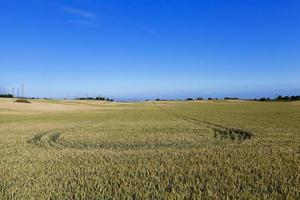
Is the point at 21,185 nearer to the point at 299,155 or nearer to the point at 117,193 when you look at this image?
the point at 117,193

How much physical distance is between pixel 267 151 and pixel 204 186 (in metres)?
5.95

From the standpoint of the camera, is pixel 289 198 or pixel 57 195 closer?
pixel 289 198

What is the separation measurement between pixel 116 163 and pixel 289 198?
5561 mm

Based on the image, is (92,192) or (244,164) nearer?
(92,192)

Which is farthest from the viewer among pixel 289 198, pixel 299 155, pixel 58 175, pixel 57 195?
pixel 299 155

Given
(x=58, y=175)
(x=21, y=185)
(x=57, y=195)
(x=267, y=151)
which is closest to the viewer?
(x=57, y=195)

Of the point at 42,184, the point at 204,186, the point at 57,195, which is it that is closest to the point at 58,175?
the point at 42,184

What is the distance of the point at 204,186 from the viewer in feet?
29.0

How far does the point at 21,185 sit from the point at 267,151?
27.5ft

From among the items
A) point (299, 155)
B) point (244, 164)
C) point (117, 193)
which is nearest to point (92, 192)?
point (117, 193)

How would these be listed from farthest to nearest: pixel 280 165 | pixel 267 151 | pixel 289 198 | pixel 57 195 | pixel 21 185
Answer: pixel 267 151 → pixel 280 165 → pixel 21 185 → pixel 57 195 → pixel 289 198

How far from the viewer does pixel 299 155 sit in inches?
515

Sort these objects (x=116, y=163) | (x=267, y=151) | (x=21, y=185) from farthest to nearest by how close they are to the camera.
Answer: (x=267, y=151) → (x=116, y=163) → (x=21, y=185)

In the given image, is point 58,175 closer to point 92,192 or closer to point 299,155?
point 92,192
